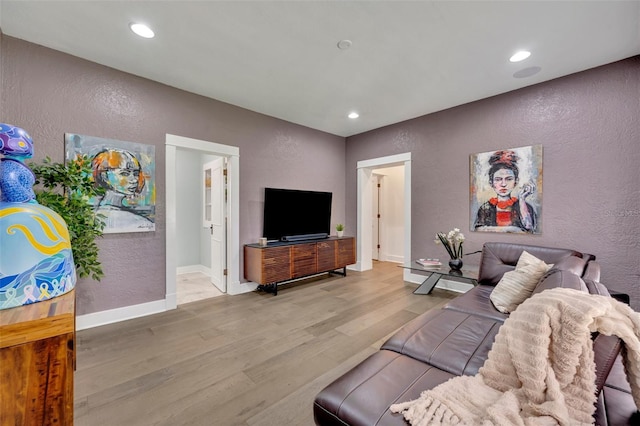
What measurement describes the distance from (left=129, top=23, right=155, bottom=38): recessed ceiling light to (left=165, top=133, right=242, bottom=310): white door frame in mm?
1172

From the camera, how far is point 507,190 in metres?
3.57

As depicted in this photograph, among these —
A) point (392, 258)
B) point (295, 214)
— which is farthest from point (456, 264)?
point (392, 258)

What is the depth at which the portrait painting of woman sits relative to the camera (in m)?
3.37

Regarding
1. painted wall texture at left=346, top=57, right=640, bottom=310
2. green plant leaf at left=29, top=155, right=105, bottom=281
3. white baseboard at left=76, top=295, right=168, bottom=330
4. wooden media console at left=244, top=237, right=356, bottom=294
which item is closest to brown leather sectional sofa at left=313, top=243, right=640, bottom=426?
painted wall texture at left=346, top=57, right=640, bottom=310

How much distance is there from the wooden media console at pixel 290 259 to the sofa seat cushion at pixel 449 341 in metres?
2.41

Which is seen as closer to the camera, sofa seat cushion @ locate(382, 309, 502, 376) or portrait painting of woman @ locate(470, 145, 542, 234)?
sofa seat cushion @ locate(382, 309, 502, 376)

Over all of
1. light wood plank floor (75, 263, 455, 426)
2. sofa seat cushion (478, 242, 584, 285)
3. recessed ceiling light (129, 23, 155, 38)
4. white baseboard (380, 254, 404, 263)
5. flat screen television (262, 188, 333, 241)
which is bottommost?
light wood plank floor (75, 263, 455, 426)

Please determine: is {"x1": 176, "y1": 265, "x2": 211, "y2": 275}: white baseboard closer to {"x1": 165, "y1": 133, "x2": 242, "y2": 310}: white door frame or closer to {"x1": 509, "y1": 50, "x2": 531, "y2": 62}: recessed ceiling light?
{"x1": 165, "y1": 133, "x2": 242, "y2": 310}: white door frame

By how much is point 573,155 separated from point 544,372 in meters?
3.41

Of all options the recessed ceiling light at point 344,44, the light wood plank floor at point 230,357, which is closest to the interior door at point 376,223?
the light wood plank floor at point 230,357

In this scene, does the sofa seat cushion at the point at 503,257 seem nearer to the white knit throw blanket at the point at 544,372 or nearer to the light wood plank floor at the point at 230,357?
the light wood plank floor at the point at 230,357

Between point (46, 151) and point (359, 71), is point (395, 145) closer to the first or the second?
point (359, 71)

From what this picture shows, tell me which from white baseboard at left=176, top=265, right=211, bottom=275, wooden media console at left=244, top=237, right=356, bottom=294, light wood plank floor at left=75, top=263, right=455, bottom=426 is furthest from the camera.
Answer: white baseboard at left=176, top=265, right=211, bottom=275

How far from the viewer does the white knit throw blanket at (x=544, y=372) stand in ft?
2.65
